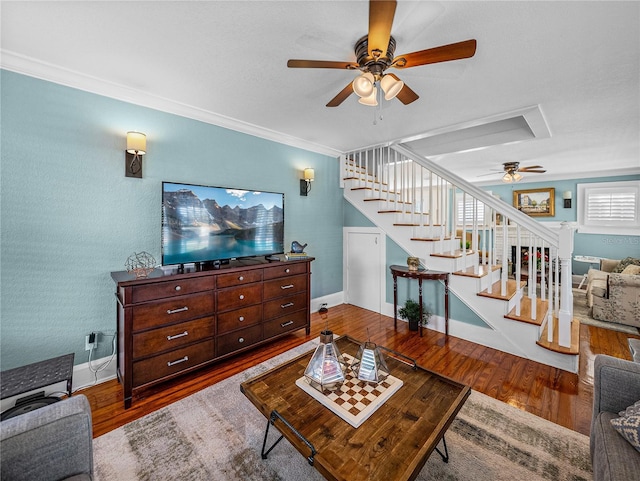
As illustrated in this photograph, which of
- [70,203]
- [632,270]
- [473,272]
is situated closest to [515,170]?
[632,270]

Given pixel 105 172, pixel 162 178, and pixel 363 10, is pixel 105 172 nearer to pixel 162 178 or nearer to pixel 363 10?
pixel 162 178

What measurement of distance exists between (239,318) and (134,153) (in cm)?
178

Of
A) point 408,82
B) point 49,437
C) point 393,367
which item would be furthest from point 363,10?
point 49,437

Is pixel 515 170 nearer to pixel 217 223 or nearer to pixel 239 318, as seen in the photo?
pixel 217 223

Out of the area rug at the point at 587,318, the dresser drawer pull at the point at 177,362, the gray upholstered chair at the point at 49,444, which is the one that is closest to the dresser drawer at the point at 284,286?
the dresser drawer pull at the point at 177,362

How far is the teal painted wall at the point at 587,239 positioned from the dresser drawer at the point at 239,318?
703cm

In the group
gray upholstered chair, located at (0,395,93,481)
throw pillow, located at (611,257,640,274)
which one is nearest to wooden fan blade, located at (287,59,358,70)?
gray upholstered chair, located at (0,395,93,481)

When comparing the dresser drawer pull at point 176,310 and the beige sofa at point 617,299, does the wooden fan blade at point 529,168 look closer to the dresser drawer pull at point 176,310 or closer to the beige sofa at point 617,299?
the beige sofa at point 617,299

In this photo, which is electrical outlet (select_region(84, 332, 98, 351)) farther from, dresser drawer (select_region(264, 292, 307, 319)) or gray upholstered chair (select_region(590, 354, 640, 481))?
gray upholstered chair (select_region(590, 354, 640, 481))

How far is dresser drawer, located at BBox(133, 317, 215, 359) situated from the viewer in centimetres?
204

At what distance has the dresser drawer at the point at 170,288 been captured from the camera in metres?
2.01

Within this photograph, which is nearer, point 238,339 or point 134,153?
A: point 134,153

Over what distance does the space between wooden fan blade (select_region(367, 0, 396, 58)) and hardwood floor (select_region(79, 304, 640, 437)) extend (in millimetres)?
1634

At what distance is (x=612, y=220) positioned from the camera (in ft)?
18.3
